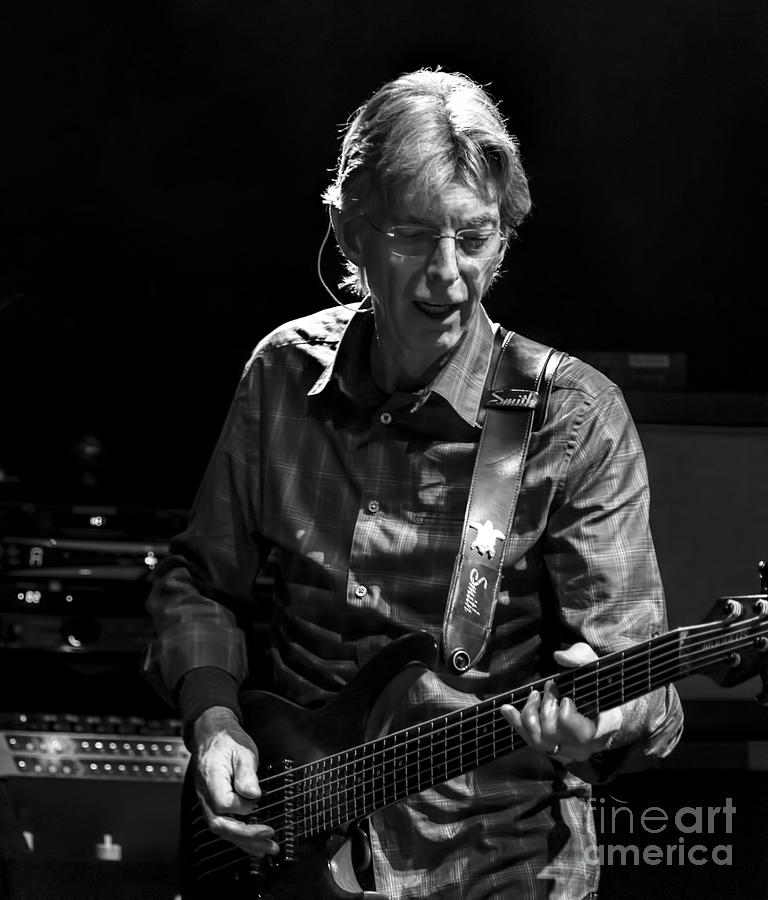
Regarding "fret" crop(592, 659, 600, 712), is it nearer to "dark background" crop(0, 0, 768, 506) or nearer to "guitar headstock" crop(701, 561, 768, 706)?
"guitar headstock" crop(701, 561, 768, 706)

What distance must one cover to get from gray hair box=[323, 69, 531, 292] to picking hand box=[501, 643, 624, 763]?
2.11 ft

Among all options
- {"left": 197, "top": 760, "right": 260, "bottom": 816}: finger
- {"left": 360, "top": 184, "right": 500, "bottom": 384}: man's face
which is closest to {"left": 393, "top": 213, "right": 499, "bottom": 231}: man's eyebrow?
{"left": 360, "top": 184, "right": 500, "bottom": 384}: man's face

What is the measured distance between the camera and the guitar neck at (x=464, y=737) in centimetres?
137

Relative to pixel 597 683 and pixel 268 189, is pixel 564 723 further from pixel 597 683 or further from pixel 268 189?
pixel 268 189

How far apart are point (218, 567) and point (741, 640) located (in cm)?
79

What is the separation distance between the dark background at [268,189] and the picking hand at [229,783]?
1.26 meters

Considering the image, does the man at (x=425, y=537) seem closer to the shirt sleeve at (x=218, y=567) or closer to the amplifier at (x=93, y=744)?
the shirt sleeve at (x=218, y=567)

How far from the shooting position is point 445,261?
5.23 ft

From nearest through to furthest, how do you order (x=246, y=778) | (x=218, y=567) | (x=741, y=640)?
(x=741, y=640) → (x=246, y=778) → (x=218, y=567)

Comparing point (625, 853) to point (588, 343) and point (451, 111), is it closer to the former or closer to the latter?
point (588, 343)

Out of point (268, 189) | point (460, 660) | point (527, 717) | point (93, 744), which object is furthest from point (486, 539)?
point (268, 189)

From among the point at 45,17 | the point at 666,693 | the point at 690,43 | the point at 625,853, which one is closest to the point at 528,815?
the point at 666,693

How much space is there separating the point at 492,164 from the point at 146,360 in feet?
4.87

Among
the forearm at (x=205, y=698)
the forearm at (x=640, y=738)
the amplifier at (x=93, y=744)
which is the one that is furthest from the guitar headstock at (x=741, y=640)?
the amplifier at (x=93, y=744)
